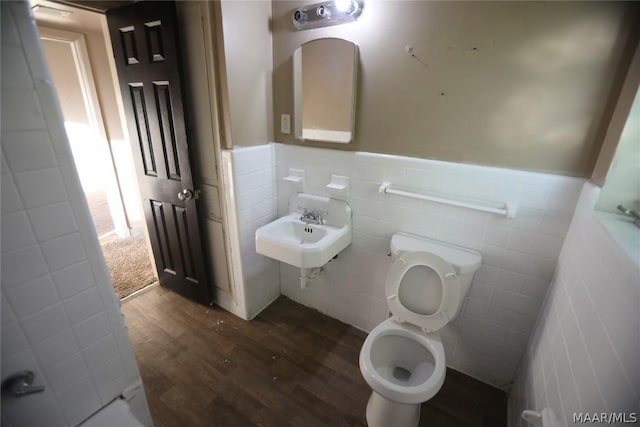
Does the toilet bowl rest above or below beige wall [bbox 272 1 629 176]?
below

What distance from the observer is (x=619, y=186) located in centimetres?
102

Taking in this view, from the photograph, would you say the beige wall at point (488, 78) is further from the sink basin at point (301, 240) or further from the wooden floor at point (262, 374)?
the wooden floor at point (262, 374)

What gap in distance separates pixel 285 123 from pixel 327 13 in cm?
65

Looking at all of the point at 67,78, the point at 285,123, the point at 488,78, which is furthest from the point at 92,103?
the point at 488,78

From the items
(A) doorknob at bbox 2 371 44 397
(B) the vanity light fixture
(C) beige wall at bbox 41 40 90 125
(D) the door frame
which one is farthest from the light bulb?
(C) beige wall at bbox 41 40 90 125

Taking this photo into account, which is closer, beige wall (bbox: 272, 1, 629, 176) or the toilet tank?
beige wall (bbox: 272, 1, 629, 176)

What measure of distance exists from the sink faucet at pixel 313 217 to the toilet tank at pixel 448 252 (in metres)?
0.49

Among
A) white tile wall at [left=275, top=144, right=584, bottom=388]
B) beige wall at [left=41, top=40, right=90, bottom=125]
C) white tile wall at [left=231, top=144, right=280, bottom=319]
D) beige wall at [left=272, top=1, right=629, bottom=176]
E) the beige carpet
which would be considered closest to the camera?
beige wall at [left=272, top=1, right=629, bottom=176]

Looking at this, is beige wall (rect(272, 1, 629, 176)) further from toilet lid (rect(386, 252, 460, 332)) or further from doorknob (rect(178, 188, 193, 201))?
doorknob (rect(178, 188, 193, 201))

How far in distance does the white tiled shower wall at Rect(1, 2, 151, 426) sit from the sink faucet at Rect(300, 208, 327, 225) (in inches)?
46.0

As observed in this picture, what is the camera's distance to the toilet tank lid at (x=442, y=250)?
1.41 metres

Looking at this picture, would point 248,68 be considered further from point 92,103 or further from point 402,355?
point 92,103

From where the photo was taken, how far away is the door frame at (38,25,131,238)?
2475mm

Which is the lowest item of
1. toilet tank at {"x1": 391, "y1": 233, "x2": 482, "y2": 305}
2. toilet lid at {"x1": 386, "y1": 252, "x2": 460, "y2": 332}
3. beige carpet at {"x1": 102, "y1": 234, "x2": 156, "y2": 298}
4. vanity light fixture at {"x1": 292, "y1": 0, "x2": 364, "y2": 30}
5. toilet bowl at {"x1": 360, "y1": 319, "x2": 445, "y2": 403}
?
beige carpet at {"x1": 102, "y1": 234, "x2": 156, "y2": 298}
